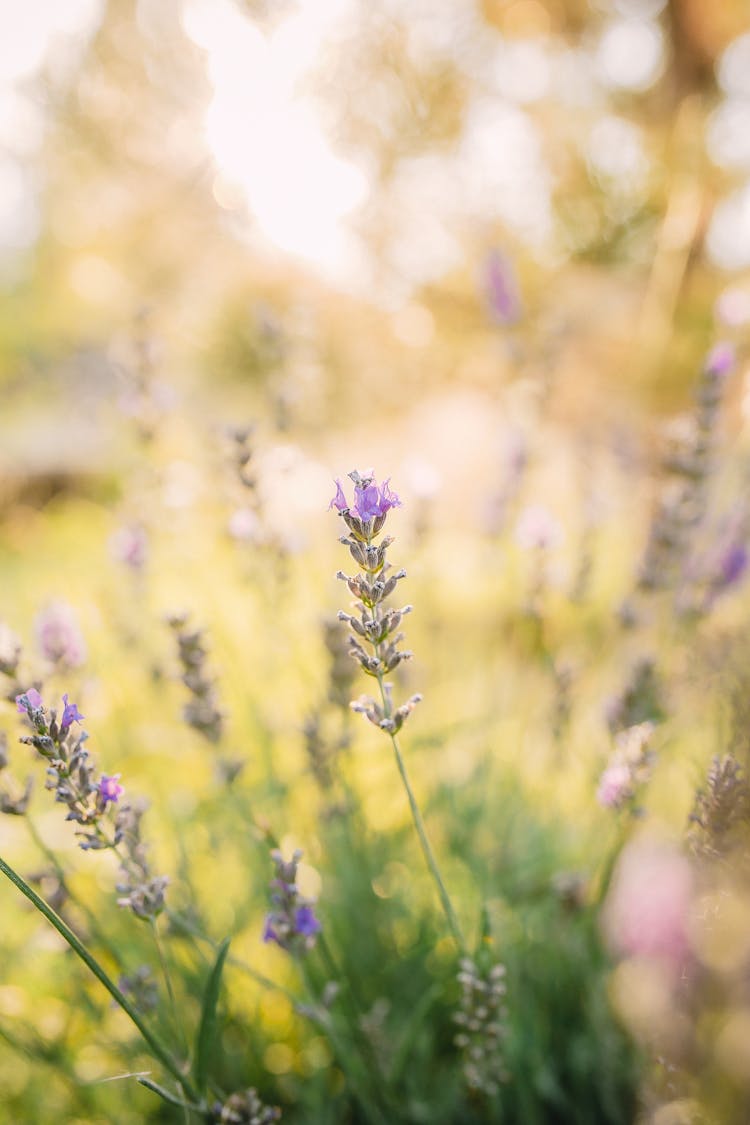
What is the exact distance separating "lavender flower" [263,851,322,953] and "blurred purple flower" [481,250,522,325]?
4.69 ft

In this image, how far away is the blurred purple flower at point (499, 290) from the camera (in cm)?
182

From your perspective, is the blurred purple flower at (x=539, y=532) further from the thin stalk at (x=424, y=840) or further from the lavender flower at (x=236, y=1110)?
the lavender flower at (x=236, y=1110)

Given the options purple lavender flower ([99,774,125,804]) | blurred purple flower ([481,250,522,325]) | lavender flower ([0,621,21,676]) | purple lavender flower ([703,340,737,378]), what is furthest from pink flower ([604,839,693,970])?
blurred purple flower ([481,250,522,325])

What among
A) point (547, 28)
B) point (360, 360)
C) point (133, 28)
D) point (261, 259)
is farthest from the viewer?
point (261, 259)

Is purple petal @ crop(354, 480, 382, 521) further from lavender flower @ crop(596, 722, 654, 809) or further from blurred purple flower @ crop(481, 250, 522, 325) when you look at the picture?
blurred purple flower @ crop(481, 250, 522, 325)

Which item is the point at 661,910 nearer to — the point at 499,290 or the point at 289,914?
the point at 289,914

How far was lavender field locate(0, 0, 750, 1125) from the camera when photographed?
893 mm

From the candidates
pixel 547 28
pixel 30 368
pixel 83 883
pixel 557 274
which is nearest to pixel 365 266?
pixel 557 274

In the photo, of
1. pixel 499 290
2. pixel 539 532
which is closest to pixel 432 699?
pixel 539 532

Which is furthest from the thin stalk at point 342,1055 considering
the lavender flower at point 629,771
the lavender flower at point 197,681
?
the lavender flower at point 629,771

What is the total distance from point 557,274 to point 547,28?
1802 mm

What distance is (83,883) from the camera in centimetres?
205

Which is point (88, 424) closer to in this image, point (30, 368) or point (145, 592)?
point (30, 368)

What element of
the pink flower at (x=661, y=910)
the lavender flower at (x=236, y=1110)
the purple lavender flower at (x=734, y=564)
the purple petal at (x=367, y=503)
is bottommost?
the lavender flower at (x=236, y=1110)
